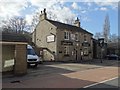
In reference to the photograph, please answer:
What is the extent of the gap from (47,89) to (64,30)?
2759cm

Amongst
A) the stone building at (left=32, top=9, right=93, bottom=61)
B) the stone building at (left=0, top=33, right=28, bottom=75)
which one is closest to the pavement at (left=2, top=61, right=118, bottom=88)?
the stone building at (left=0, top=33, right=28, bottom=75)

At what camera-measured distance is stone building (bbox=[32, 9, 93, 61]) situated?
124 feet

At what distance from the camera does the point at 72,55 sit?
1594 inches

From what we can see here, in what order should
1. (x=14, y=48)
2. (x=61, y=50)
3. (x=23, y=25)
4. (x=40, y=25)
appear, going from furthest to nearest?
(x=23, y=25), (x=40, y=25), (x=61, y=50), (x=14, y=48)

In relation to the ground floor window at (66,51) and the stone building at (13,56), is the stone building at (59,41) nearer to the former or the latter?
the ground floor window at (66,51)

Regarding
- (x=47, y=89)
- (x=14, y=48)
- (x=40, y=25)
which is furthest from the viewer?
(x=40, y=25)

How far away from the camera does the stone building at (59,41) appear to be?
37844 mm

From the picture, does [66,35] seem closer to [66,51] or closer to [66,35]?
[66,35]

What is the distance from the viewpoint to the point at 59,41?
38000 mm

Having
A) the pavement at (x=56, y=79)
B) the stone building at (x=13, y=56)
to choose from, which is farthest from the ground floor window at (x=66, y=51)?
the stone building at (x=13, y=56)

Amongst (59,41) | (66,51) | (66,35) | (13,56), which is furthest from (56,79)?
(66,35)

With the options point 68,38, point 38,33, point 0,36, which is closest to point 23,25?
point 38,33

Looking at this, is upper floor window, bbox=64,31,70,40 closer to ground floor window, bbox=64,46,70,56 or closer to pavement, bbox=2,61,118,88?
ground floor window, bbox=64,46,70,56

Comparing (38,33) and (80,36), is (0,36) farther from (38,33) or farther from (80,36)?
(80,36)
